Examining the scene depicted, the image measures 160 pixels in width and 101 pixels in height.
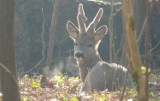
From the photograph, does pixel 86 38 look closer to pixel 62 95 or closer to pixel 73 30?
pixel 73 30

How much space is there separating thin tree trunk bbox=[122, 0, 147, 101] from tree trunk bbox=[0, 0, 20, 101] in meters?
2.91

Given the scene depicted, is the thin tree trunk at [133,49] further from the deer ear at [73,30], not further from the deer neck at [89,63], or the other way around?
the deer ear at [73,30]

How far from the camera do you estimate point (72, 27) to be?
37.9ft

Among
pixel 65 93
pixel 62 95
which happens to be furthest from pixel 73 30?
pixel 62 95

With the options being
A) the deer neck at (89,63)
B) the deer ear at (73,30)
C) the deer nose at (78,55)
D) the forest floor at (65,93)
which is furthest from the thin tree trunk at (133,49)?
the deer ear at (73,30)

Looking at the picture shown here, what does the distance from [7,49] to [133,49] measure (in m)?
3.05

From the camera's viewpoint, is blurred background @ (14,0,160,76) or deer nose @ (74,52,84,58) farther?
blurred background @ (14,0,160,76)

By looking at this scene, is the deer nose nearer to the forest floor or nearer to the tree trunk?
the forest floor

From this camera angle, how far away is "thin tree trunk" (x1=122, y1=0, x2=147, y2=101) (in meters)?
1.91

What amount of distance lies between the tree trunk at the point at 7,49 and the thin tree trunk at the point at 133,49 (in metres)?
2.91

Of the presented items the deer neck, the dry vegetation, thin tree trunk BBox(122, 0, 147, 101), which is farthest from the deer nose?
thin tree trunk BBox(122, 0, 147, 101)

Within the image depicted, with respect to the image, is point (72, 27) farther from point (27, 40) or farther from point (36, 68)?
point (27, 40)

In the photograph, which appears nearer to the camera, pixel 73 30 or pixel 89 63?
pixel 89 63

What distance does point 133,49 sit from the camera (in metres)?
1.91
